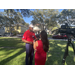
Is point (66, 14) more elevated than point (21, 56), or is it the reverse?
point (66, 14)

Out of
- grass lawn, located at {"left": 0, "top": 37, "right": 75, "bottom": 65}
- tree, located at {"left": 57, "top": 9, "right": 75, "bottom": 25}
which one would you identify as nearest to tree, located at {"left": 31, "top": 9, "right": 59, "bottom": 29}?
tree, located at {"left": 57, "top": 9, "right": 75, "bottom": 25}

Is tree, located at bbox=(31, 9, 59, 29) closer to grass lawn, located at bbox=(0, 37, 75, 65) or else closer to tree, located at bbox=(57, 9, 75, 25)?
tree, located at bbox=(57, 9, 75, 25)

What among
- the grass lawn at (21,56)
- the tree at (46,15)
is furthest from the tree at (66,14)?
the grass lawn at (21,56)

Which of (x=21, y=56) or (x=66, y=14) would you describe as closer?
(x=21, y=56)

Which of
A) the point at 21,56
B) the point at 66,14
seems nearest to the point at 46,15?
the point at 66,14

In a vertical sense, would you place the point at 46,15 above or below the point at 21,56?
above

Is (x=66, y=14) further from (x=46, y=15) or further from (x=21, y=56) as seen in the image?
(x=21, y=56)

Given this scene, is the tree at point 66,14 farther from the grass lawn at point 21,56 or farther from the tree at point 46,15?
the grass lawn at point 21,56

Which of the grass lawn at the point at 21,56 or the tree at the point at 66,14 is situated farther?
the tree at the point at 66,14

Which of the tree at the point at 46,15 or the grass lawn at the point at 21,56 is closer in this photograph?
the grass lawn at the point at 21,56

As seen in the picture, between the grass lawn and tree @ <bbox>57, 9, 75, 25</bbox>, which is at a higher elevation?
tree @ <bbox>57, 9, 75, 25</bbox>

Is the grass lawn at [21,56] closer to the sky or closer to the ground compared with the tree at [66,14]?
closer to the ground

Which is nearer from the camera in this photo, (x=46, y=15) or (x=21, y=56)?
(x=21, y=56)
